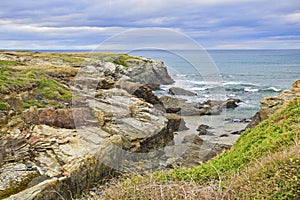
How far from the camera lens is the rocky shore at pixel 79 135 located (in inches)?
384

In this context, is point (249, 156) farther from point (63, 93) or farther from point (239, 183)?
point (63, 93)

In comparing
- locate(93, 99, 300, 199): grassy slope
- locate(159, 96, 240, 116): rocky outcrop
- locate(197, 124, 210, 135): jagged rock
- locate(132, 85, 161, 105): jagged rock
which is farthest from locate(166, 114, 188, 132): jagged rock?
locate(93, 99, 300, 199): grassy slope

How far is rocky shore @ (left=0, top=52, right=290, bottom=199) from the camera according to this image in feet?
32.0

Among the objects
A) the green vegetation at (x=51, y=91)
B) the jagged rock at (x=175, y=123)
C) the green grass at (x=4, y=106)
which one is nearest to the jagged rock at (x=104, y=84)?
the green vegetation at (x=51, y=91)

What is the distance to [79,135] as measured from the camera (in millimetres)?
11906

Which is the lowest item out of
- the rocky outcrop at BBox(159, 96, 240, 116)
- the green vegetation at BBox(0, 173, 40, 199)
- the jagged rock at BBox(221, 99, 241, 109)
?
the jagged rock at BBox(221, 99, 241, 109)

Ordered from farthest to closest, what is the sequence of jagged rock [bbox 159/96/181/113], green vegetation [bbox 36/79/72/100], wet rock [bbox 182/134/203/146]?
jagged rock [bbox 159/96/181/113] < wet rock [bbox 182/134/203/146] < green vegetation [bbox 36/79/72/100]

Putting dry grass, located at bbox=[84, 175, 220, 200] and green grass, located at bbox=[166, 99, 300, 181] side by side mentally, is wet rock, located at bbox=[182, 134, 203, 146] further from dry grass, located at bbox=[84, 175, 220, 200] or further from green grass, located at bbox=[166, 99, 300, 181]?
dry grass, located at bbox=[84, 175, 220, 200]

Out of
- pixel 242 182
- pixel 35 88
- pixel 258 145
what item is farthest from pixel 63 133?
pixel 242 182

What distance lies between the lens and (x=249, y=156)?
8.04 metres

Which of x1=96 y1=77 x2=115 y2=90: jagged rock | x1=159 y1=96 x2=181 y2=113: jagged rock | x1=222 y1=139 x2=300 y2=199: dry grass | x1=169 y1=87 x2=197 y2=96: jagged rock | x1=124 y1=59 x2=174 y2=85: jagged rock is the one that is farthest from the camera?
x1=124 y1=59 x2=174 y2=85: jagged rock

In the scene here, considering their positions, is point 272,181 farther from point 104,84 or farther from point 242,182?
point 104,84

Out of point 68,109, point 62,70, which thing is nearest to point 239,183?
point 68,109

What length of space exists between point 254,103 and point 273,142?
29.1 m
